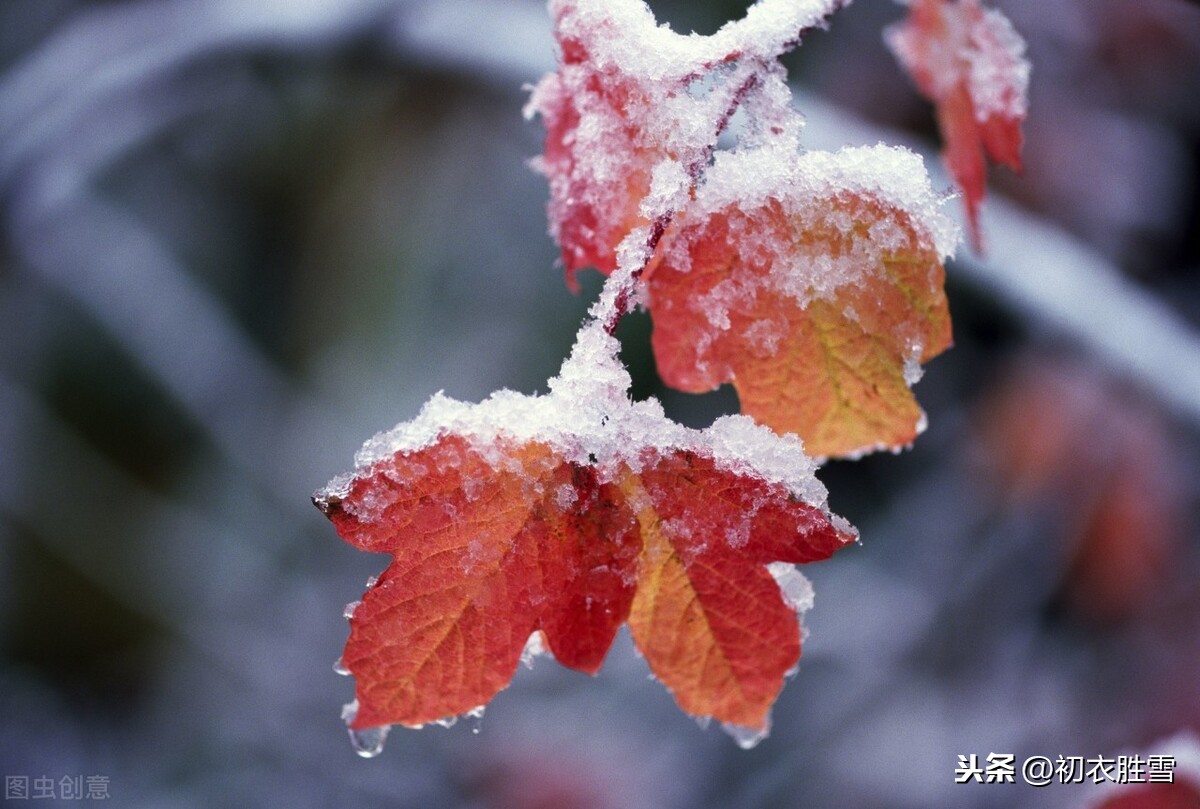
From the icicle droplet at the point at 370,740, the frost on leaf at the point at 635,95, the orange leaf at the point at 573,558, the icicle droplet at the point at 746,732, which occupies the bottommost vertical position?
the icicle droplet at the point at 746,732

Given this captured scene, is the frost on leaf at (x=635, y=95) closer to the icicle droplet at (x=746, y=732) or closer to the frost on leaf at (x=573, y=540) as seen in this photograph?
the frost on leaf at (x=573, y=540)

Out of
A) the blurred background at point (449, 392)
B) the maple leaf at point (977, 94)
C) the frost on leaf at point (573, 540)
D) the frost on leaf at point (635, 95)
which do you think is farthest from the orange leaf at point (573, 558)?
the blurred background at point (449, 392)

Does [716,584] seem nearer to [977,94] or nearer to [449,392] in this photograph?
[977,94]

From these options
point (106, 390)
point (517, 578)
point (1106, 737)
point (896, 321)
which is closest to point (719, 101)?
point (896, 321)

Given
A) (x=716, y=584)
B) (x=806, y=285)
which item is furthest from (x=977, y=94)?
(x=716, y=584)

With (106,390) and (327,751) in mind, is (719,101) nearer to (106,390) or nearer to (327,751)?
(327,751)

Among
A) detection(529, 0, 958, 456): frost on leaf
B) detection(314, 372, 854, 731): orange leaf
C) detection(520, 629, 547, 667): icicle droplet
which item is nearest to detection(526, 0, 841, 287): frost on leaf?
detection(529, 0, 958, 456): frost on leaf

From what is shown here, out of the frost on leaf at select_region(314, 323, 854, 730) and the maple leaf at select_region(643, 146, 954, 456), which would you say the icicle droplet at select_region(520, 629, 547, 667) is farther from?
the maple leaf at select_region(643, 146, 954, 456)
